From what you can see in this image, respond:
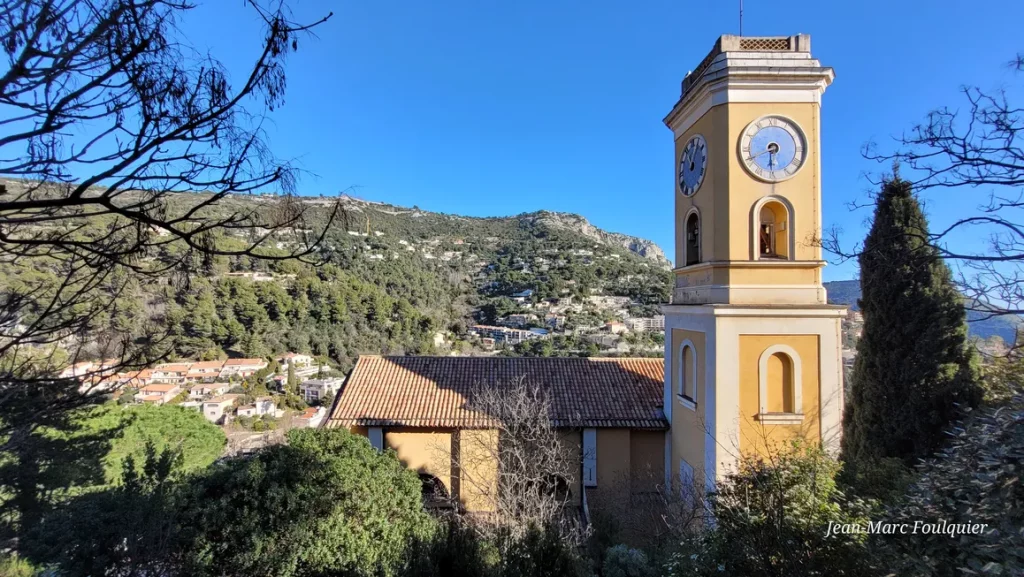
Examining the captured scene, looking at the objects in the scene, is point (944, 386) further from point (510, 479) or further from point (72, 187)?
point (72, 187)

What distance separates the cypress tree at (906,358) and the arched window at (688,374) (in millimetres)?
3438

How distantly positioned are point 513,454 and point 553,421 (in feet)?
4.23

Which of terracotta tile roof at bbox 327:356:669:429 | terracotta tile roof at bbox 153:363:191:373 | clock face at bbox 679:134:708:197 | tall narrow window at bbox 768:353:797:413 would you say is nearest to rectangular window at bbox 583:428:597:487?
terracotta tile roof at bbox 327:356:669:429

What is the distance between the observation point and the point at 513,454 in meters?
9.32

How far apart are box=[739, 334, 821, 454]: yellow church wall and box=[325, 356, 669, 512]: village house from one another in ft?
8.98

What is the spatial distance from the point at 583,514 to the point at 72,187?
1003cm

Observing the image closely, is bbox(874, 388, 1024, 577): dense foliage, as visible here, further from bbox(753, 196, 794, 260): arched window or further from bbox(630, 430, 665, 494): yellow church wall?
bbox(630, 430, 665, 494): yellow church wall

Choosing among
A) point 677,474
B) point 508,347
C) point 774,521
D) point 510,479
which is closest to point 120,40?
point 774,521

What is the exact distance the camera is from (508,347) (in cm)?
4034

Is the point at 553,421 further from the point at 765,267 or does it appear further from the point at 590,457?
the point at 765,267

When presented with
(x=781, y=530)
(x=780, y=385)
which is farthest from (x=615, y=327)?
(x=781, y=530)

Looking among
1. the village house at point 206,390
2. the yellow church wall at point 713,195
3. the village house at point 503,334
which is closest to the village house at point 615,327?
the village house at point 503,334

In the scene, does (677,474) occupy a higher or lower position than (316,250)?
lower

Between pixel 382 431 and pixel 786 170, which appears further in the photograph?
pixel 382 431
